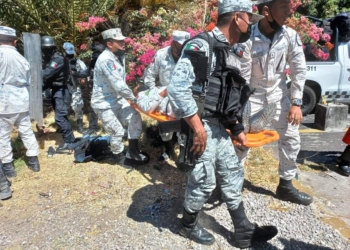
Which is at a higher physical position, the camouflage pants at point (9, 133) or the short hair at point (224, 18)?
the short hair at point (224, 18)

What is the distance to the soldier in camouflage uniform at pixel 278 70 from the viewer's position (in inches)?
122

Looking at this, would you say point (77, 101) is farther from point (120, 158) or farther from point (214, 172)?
point (214, 172)

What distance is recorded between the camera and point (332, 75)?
22.9 ft

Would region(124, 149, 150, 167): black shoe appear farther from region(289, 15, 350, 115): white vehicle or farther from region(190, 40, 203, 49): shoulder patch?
region(289, 15, 350, 115): white vehicle

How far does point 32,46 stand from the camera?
19.0ft

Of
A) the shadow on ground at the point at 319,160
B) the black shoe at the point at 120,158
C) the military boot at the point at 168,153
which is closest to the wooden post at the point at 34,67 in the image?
the black shoe at the point at 120,158

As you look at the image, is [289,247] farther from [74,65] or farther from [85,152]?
[74,65]

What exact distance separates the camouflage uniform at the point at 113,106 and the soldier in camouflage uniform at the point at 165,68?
0.42 metres

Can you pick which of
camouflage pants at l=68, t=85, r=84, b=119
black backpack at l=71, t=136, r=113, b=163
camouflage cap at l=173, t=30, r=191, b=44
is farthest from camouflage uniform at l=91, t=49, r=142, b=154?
camouflage pants at l=68, t=85, r=84, b=119

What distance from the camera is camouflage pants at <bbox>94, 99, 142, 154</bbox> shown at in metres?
4.41

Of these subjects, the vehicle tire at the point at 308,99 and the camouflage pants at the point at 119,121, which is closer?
the camouflage pants at the point at 119,121

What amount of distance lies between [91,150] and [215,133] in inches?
102

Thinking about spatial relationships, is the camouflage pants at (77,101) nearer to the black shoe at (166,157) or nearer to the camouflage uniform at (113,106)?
the camouflage uniform at (113,106)

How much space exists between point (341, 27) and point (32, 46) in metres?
5.98
